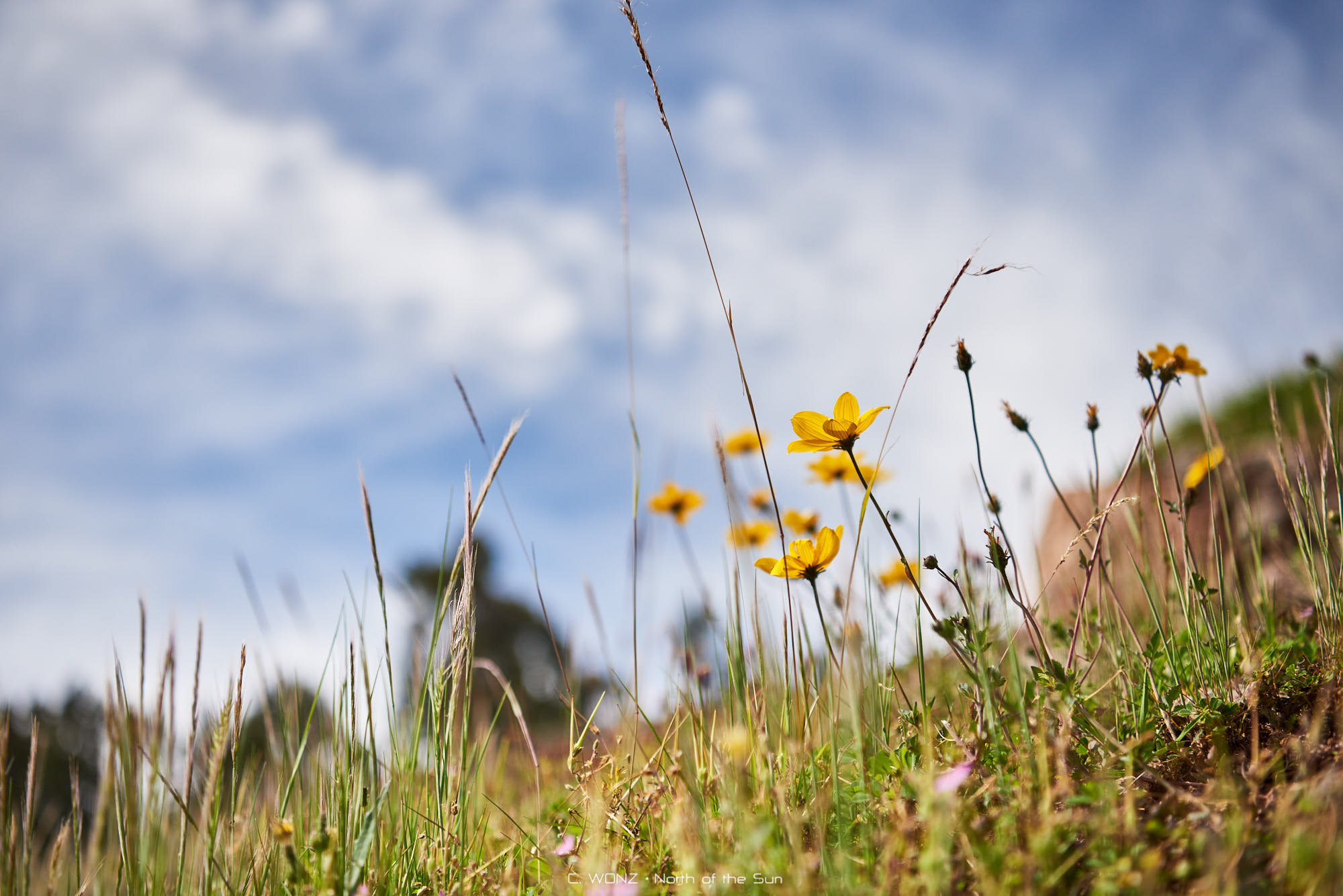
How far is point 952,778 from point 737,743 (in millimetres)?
323

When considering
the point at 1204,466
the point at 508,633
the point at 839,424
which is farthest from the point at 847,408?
the point at 508,633

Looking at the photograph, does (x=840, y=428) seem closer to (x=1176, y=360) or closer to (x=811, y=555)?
(x=811, y=555)

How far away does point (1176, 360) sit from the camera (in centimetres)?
164

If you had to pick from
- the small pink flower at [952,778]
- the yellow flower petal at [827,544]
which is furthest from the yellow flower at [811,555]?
the small pink flower at [952,778]

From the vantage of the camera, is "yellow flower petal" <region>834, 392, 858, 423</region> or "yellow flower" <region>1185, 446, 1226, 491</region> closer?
"yellow flower petal" <region>834, 392, 858, 423</region>

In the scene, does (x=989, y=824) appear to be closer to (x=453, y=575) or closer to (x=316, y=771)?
(x=453, y=575)

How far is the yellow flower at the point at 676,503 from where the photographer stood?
278 centimetres

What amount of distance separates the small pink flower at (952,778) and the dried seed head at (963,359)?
714 millimetres

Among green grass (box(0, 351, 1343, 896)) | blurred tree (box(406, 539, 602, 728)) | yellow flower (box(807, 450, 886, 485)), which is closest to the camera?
green grass (box(0, 351, 1343, 896))

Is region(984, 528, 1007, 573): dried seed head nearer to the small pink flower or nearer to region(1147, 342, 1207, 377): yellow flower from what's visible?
the small pink flower

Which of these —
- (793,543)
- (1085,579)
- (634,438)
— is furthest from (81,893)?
(1085,579)

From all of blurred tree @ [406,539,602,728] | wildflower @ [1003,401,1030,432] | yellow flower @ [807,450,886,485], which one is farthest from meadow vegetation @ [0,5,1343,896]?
blurred tree @ [406,539,602,728]

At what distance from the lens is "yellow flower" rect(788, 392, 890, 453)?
1.42 metres

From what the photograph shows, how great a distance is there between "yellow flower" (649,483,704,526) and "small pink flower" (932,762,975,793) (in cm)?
162
